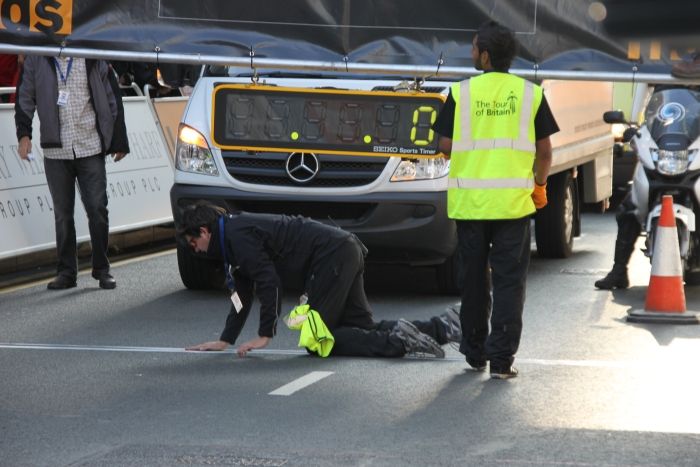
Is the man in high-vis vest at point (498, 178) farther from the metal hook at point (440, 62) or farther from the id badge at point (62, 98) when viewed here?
the id badge at point (62, 98)

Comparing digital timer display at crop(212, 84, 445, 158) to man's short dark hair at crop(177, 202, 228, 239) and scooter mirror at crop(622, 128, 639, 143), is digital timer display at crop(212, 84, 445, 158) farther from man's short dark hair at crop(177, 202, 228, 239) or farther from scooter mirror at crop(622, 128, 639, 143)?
scooter mirror at crop(622, 128, 639, 143)

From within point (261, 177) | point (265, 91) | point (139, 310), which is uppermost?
point (265, 91)

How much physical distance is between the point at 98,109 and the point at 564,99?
4176 millimetres

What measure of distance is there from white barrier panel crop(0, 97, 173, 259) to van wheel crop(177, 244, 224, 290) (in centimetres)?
176

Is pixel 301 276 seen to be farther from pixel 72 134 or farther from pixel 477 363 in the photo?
pixel 72 134

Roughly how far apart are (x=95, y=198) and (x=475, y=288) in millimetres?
4860

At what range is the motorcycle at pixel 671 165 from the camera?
11961 mm

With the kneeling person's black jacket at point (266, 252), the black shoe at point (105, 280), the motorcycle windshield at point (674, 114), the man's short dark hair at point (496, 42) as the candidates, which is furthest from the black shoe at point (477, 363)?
the black shoe at point (105, 280)

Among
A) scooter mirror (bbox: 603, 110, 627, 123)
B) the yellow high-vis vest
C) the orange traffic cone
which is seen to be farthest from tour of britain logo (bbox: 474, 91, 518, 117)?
scooter mirror (bbox: 603, 110, 627, 123)

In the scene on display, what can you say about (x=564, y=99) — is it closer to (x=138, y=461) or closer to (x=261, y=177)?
(x=261, y=177)

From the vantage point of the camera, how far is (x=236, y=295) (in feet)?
29.0

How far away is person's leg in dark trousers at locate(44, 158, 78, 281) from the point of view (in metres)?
12.4

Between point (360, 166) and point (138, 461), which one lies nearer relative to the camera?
point (138, 461)

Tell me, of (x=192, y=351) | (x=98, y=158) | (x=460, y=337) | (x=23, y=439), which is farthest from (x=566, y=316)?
(x=23, y=439)
